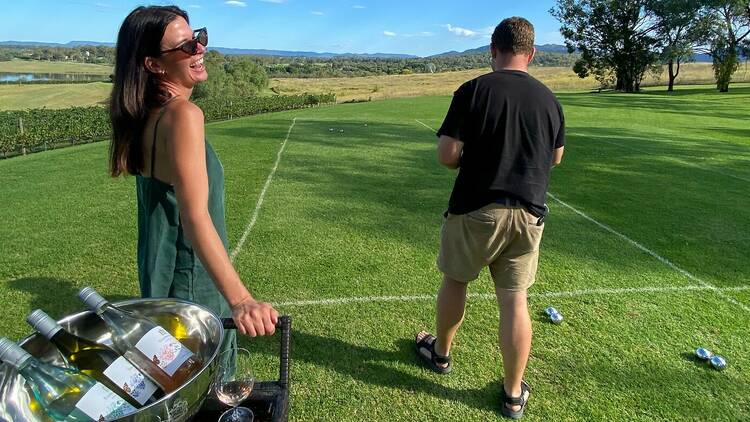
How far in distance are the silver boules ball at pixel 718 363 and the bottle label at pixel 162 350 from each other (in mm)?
3709

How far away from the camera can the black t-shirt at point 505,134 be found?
Result: 2.44 metres

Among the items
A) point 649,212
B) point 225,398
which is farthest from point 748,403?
point 649,212

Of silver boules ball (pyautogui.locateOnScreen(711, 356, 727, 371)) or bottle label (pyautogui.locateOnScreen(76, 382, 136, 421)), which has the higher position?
bottle label (pyautogui.locateOnScreen(76, 382, 136, 421))

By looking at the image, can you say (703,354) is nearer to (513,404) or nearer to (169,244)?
(513,404)

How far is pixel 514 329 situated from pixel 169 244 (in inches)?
72.5

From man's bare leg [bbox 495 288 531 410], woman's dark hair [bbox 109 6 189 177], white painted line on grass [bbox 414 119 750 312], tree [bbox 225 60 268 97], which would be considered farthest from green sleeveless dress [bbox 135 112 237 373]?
tree [bbox 225 60 268 97]

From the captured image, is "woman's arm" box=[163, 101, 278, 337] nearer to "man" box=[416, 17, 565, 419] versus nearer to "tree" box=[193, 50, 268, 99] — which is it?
"man" box=[416, 17, 565, 419]

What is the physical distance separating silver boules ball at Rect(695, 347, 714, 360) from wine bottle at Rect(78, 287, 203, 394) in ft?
12.1

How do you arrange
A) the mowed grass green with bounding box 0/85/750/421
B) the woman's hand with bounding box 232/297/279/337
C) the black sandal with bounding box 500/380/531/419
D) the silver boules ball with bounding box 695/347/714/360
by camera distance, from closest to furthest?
the woman's hand with bounding box 232/297/279/337 → the black sandal with bounding box 500/380/531/419 → the mowed grass green with bounding box 0/85/750/421 → the silver boules ball with bounding box 695/347/714/360

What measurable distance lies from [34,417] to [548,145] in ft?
7.69

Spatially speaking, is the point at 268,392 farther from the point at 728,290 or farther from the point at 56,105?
the point at 56,105

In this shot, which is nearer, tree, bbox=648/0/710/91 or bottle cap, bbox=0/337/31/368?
bottle cap, bbox=0/337/31/368

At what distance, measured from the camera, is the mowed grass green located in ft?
10.6

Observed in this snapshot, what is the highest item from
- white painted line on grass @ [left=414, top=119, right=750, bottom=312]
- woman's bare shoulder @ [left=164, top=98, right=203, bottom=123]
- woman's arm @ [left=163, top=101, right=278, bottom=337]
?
woman's bare shoulder @ [left=164, top=98, right=203, bottom=123]
